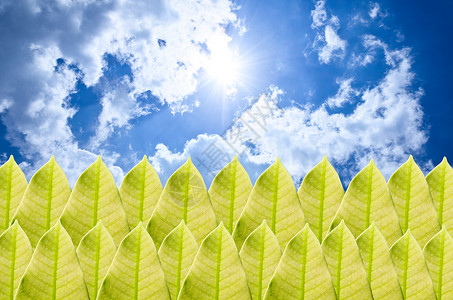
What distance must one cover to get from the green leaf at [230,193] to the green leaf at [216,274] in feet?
1.76

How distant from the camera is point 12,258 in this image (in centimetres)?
299

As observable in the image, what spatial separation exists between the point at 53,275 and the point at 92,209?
55cm

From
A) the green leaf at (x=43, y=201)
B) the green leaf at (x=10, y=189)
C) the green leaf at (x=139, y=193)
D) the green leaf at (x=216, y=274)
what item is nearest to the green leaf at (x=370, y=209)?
the green leaf at (x=216, y=274)

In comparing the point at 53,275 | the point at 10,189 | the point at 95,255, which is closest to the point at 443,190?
the point at 95,255

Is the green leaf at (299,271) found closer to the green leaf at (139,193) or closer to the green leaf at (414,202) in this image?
the green leaf at (414,202)

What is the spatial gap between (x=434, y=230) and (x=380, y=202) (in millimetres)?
431

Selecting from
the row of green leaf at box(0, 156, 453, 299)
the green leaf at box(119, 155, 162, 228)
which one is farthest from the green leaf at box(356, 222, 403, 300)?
the green leaf at box(119, 155, 162, 228)

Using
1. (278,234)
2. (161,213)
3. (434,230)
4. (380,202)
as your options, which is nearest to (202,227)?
(161,213)

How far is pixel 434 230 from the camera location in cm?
333

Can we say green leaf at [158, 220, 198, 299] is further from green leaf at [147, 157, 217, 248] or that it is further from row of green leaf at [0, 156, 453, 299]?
green leaf at [147, 157, 217, 248]

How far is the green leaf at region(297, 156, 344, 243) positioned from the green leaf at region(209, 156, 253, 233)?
39 cm

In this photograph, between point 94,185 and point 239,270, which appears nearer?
point 239,270

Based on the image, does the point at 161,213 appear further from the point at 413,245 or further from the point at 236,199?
the point at 413,245

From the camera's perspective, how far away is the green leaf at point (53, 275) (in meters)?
2.80
